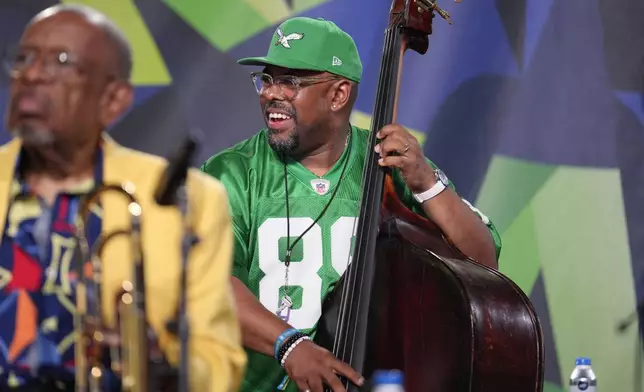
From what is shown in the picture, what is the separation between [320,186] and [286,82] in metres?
0.34

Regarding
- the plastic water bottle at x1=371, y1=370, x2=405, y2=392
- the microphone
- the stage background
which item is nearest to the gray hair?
the microphone

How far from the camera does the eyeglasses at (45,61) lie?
7.47ft

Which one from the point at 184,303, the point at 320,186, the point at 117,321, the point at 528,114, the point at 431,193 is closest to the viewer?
the point at 184,303

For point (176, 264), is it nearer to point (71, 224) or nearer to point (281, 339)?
point (71, 224)

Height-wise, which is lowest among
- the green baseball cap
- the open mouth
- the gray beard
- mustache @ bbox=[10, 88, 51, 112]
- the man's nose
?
the gray beard

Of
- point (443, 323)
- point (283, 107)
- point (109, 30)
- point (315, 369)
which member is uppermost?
point (109, 30)

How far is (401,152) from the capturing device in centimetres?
366

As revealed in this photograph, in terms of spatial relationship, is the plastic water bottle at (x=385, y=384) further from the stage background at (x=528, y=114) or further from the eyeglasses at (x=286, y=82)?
the stage background at (x=528, y=114)

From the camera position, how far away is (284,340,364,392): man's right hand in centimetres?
338

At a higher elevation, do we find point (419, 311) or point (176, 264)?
point (176, 264)

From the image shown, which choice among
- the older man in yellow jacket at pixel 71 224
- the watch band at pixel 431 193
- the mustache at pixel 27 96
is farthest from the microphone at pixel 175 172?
the watch band at pixel 431 193

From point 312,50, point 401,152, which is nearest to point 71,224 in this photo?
point 401,152

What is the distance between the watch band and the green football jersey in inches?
4.2

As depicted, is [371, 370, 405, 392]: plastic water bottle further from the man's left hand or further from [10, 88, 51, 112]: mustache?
the man's left hand
